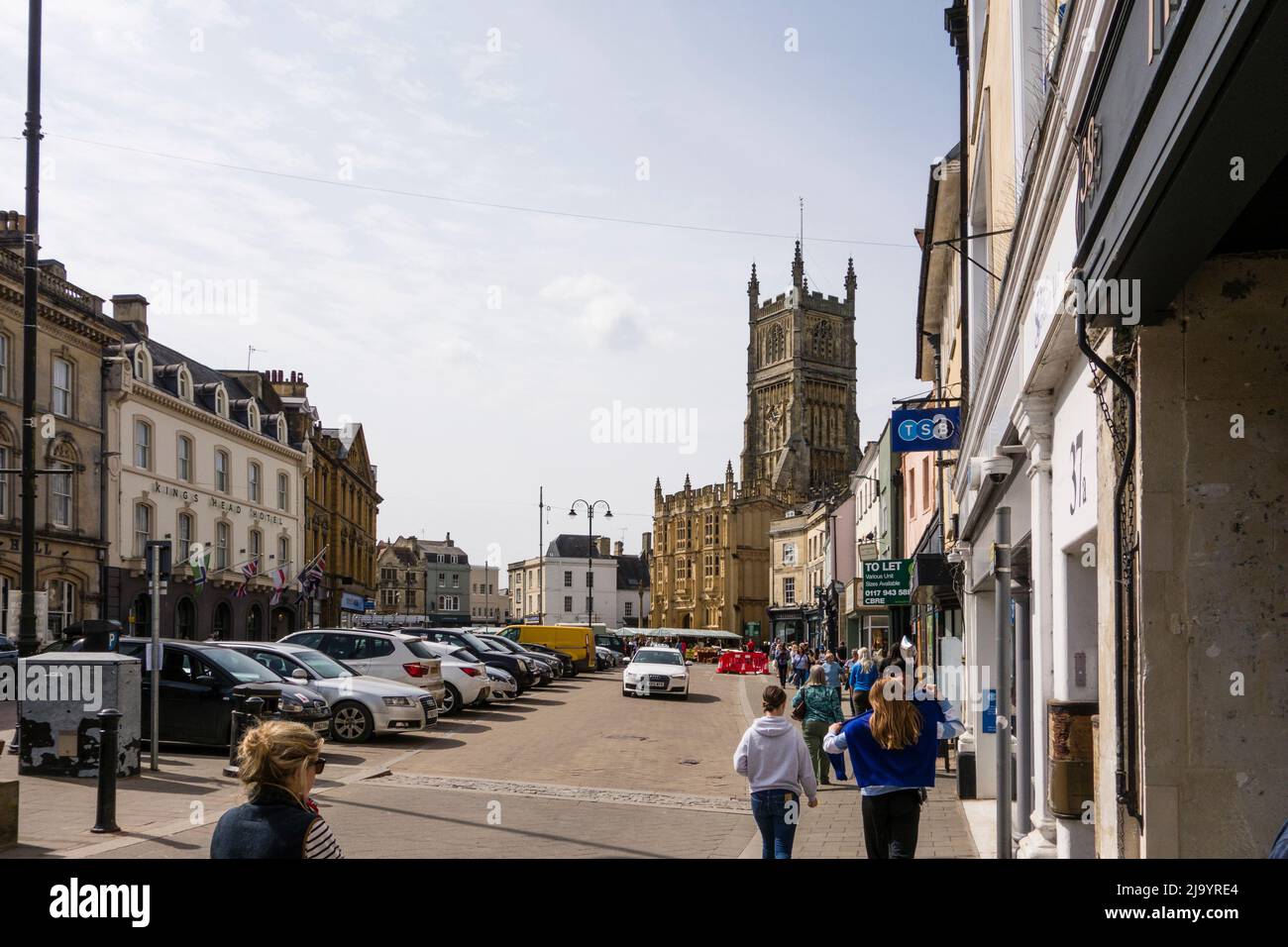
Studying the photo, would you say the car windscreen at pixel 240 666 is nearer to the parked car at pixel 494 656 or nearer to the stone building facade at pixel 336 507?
the parked car at pixel 494 656

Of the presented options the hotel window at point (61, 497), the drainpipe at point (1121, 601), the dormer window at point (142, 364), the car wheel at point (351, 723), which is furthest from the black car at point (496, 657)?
the drainpipe at point (1121, 601)

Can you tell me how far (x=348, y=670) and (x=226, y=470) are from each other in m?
29.1

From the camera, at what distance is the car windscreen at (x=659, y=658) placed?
112 ft

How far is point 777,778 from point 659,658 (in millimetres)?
26428

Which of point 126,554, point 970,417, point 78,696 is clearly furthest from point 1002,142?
point 126,554

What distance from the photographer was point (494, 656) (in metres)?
31.1

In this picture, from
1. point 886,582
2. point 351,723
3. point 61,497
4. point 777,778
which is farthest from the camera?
point 61,497

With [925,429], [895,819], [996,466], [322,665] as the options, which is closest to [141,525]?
[322,665]

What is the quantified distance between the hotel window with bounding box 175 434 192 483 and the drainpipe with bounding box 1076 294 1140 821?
134 feet

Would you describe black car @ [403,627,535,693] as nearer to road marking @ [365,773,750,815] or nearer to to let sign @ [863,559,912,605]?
to let sign @ [863,559,912,605]

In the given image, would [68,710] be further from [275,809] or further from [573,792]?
[275,809]

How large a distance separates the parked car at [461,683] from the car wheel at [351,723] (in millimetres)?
5387

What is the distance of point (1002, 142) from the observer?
11.6 meters
